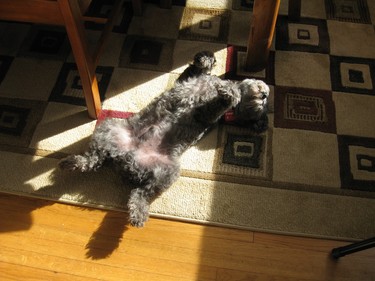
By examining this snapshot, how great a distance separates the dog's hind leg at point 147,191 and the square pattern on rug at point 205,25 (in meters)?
0.72

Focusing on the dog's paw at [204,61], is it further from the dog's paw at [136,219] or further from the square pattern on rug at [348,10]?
the square pattern on rug at [348,10]

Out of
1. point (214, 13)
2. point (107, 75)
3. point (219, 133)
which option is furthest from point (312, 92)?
point (107, 75)

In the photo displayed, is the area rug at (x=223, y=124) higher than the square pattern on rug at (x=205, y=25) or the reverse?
the reverse

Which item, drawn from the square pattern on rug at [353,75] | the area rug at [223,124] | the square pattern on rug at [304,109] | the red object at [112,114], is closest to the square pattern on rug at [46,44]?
the area rug at [223,124]

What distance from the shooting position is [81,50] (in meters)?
1.24

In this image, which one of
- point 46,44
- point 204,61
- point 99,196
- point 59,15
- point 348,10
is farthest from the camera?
point 348,10

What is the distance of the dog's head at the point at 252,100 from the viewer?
4.52ft

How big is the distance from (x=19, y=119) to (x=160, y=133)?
62cm

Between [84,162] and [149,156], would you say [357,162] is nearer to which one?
[149,156]

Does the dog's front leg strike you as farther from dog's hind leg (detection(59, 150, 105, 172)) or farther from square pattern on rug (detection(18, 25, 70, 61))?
square pattern on rug (detection(18, 25, 70, 61))

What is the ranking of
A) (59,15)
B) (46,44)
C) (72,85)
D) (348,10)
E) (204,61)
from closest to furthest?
(59,15)
(204,61)
(72,85)
(46,44)
(348,10)

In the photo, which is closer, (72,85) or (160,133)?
(160,133)

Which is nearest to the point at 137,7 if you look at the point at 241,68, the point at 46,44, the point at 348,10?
the point at 46,44

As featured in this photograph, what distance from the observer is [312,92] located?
1.57 metres
